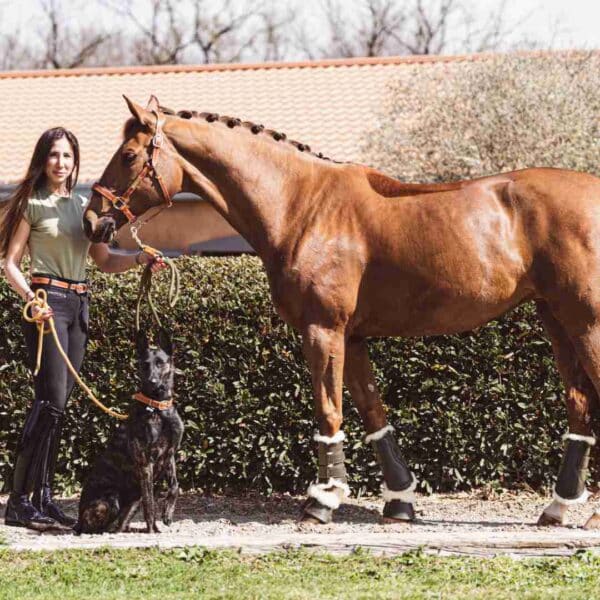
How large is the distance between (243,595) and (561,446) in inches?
133

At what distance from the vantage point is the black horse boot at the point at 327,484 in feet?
20.5

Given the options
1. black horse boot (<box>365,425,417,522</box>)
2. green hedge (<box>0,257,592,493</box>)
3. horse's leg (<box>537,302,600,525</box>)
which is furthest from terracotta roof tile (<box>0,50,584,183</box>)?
horse's leg (<box>537,302,600,525</box>)

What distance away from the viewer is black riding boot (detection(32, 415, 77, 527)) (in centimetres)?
653

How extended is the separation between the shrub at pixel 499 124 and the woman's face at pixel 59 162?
40.1 ft

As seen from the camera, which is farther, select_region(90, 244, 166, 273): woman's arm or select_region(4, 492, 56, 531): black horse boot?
select_region(90, 244, 166, 273): woman's arm

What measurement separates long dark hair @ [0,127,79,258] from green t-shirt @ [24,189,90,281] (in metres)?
0.05

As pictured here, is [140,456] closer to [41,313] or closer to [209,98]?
[41,313]

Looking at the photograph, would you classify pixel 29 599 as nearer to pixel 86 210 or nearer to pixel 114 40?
pixel 86 210

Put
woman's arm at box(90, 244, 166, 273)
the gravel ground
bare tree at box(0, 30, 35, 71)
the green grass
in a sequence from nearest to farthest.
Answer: the green grass → the gravel ground → woman's arm at box(90, 244, 166, 273) → bare tree at box(0, 30, 35, 71)

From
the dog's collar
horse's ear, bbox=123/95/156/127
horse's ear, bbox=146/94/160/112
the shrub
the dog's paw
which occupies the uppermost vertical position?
the shrub

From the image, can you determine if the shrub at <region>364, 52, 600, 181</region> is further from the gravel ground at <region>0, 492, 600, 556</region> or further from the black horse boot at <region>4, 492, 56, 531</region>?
the black horse boot at <region>4, 492, 56, 531</region>

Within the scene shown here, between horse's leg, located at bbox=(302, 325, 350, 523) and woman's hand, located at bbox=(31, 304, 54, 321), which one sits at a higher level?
woman's hand, located at bbox=(31, 304, 54, 321)

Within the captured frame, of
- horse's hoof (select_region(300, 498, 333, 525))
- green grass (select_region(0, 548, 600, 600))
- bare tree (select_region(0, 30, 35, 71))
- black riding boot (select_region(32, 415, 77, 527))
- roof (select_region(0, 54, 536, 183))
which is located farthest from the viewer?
bare tree (select_region(0, 30, 35, 71))

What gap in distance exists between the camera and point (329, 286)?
610 cm
